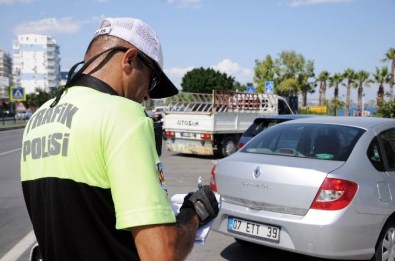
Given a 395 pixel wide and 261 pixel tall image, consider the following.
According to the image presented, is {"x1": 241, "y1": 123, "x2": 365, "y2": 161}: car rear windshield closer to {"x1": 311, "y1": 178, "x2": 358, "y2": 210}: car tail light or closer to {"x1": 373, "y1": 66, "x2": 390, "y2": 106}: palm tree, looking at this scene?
{"x1": 311, "y1": 178, "x2": 358, "y2": 210}: car tail light

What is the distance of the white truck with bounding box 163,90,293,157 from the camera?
14.3 meters

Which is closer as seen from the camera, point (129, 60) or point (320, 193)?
point (129, 60)

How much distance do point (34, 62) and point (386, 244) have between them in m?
156

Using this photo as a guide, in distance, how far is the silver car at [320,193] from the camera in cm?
379

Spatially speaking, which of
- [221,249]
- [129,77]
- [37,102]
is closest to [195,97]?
[221,249]

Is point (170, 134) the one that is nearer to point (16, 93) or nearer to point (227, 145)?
point (227, 145)

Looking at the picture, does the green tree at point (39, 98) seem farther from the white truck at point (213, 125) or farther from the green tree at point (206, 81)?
the white truck at point (213, 125)

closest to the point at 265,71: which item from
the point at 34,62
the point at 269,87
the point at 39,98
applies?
the point at 269,87

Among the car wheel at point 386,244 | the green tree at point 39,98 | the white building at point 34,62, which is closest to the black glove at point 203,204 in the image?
the car wheel at point 386,244

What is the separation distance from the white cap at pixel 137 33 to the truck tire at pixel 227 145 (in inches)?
512

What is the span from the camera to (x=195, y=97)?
17.6m

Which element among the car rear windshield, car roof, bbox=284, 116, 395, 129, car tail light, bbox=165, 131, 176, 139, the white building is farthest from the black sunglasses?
the white building

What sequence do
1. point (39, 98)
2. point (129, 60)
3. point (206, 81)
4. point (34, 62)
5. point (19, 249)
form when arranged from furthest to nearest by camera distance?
point (34, 62), point (206, 81), point (39, 98), point (19, 249), point (129, 60)

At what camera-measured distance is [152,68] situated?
5.20 feet
